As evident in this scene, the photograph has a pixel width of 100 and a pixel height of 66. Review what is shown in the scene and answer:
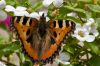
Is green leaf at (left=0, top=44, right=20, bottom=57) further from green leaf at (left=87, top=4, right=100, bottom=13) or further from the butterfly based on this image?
green leaf at (left=87, top=4, right=100, bottom=13)

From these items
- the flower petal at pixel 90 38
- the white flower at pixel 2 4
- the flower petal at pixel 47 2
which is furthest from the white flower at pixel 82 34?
the white flower at pixel 2 4

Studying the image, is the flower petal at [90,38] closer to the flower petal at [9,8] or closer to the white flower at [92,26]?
the white flower at [92,26]

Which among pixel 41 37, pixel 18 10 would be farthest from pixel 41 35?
pixel 18 10

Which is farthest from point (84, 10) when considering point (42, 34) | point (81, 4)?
point (42, 34)

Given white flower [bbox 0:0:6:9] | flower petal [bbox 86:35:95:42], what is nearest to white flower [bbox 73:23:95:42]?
flower petal [bbox 86:35:95:42]

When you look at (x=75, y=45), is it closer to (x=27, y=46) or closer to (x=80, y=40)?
(x=80, y=40)

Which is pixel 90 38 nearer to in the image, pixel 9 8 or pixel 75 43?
pixel 75 43
